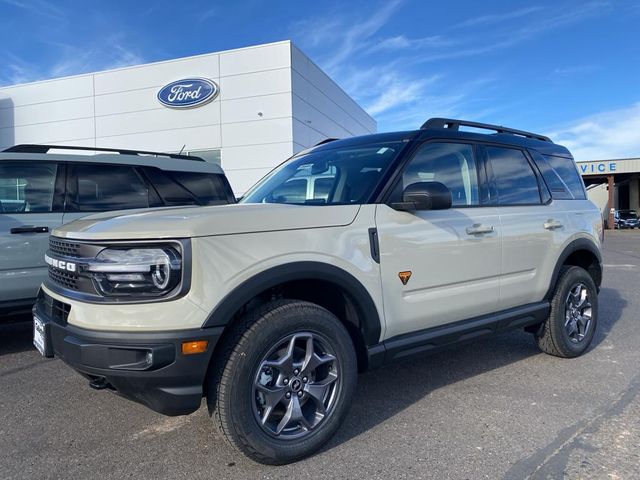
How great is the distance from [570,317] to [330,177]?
8.91ft

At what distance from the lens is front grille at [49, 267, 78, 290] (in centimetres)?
265

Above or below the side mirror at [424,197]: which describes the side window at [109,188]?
above

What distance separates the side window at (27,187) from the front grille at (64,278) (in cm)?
225

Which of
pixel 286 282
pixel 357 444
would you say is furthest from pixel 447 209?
pixel 357 444

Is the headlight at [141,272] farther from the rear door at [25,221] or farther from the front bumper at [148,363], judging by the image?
the rear door at [25,221]

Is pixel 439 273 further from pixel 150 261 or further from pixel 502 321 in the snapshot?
pixel 150 261

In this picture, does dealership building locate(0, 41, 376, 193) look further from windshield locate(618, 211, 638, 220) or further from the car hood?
windshield locate(618, 211, 638, 220)

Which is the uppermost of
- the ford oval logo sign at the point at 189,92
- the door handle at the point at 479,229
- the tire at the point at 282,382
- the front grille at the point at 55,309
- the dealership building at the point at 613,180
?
the ford oval logo sign at the point at 189,92

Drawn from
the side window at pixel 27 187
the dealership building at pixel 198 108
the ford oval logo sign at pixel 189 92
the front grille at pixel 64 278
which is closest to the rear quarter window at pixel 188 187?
the side window at pixel 27 187

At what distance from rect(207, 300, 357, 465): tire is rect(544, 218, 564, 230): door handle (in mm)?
2349

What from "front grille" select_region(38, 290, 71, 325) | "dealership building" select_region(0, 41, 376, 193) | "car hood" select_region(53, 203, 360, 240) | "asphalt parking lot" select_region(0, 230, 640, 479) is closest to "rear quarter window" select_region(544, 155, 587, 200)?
"asphalt parking lot" select_region(0, 230, 640, 479)

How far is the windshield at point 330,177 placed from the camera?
3365 mm

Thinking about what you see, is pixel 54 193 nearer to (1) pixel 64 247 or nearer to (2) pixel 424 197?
(1) pixel 64 247

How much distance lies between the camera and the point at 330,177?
371cm
